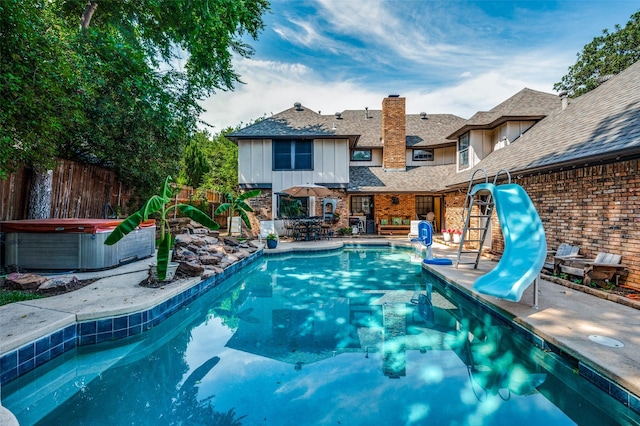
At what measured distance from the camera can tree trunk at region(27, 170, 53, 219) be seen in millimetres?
7383

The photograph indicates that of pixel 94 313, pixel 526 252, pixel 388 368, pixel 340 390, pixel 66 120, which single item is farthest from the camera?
pixel 66 120

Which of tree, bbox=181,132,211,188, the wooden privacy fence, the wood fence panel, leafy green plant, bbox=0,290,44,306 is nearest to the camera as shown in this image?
leafy green plant, bbox=0,290,44,306

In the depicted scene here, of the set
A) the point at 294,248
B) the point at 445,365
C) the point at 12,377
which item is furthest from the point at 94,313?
the point at 294,248

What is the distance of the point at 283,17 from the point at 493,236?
466 inches

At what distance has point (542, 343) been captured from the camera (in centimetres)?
372

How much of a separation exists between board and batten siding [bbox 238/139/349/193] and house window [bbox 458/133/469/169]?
18.1ft

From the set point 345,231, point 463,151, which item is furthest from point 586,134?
point 345,231

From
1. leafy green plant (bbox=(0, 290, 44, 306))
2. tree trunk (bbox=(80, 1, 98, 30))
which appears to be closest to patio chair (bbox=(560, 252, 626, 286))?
leafy green plant (bbox=(0, 290, 44, 306))

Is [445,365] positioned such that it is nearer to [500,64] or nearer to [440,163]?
[500,64]

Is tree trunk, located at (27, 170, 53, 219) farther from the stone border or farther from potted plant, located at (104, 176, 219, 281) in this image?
the stone border

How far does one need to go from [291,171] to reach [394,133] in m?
6.66

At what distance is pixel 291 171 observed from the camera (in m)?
15.3

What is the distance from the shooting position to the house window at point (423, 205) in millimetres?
18281

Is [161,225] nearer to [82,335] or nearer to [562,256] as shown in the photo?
[82,335]
